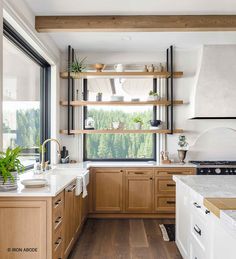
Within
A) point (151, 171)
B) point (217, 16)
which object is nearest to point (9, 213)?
point (151, 171)

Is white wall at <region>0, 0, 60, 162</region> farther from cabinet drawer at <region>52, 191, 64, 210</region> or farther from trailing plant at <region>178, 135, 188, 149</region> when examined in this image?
trailing plant at <region>178, 135, 188, 149</region>

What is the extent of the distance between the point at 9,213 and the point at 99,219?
2.45 metres

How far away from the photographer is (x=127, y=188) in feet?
15.2

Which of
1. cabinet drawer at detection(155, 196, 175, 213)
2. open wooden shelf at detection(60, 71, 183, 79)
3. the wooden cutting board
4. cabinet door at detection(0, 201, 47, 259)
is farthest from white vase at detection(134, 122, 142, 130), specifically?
the wooden cutting board

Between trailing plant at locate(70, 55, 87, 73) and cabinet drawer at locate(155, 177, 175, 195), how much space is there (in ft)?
7.25

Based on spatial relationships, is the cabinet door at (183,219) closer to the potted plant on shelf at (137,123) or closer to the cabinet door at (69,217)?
the cabinet door at (69,217)

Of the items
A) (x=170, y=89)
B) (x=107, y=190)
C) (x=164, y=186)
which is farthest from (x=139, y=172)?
(x=170, y=89)

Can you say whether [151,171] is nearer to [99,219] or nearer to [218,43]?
[99,219]

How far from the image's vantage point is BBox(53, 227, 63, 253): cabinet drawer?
246 centimetres

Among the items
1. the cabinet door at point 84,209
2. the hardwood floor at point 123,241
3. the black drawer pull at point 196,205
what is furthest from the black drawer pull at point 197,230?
the cabinet door at point 84,209

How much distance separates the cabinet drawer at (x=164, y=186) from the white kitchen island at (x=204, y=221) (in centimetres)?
138

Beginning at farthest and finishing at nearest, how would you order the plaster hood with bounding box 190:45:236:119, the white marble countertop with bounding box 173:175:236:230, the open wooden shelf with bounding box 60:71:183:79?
the open wooden shelf with bounding box 60:71:183:79 < the plaster hood with bounding box 190:45:236:119 < the white marble countertop with bounding box 173:175:236:230

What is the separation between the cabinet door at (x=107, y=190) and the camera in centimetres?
461

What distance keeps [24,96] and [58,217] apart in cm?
189
